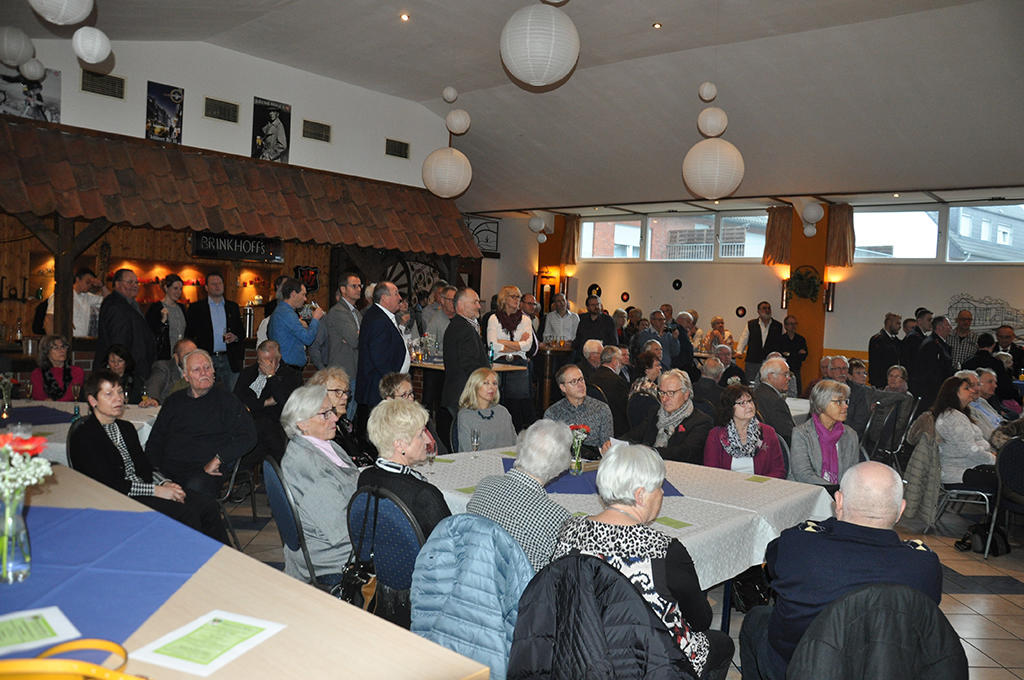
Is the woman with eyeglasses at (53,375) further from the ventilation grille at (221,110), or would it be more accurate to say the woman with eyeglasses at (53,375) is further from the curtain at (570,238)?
the curtain at (570,238)

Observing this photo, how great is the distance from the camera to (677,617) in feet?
7.18

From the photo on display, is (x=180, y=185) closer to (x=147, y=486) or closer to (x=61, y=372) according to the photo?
(x=61, y=372)

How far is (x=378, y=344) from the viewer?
6.38 meters

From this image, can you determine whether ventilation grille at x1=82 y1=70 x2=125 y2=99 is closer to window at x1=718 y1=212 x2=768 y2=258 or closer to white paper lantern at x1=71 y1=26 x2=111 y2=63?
white paper lantern at x1=71 y1=26 x2=111 y2=63

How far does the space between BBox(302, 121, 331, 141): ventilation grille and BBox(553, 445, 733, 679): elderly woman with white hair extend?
29.5 feet

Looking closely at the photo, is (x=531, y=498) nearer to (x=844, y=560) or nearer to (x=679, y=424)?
(x=844, y=560)

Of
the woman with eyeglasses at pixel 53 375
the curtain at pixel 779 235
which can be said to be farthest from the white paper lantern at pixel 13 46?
the curtain at pixel 779 235

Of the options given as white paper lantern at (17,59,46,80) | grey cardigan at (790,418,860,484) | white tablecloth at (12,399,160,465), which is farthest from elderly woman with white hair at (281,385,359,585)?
white paper lantern at (17,59,46,80)

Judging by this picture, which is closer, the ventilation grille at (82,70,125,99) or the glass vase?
the glass vase

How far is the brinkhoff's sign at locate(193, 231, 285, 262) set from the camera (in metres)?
11.3

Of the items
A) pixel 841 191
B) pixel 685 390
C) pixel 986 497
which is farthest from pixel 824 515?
pixel 841 191

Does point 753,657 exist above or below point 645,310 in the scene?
below

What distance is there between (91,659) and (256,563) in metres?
0.63

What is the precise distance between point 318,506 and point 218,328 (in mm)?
5201
